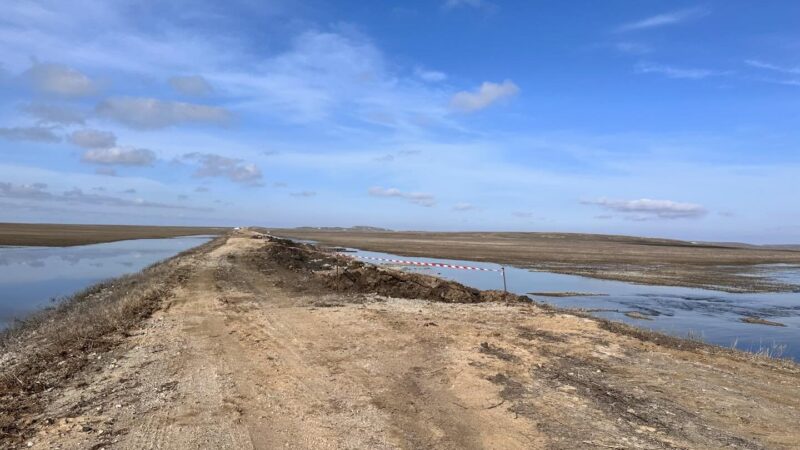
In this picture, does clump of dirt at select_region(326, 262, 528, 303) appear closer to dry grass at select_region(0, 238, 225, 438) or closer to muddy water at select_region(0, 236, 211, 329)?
dry grass at select_region(0, 238, 225, 438)

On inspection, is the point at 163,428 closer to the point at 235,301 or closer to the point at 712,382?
the point at 712,382

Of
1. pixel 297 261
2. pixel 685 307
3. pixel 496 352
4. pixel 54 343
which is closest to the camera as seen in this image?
pixel 496 352

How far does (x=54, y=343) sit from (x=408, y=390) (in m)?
7.32

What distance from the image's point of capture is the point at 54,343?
35.2 feet

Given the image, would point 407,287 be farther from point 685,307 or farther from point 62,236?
point 62,236

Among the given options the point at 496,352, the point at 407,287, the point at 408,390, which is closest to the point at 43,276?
the point at 407,287

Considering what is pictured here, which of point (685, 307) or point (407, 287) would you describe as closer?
point (407, 287)

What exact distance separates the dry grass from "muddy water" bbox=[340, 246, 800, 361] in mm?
12983

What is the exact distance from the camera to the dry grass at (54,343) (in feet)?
24.8

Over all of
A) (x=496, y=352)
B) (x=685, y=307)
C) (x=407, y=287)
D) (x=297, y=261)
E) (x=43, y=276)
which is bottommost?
(x=43, y=276)

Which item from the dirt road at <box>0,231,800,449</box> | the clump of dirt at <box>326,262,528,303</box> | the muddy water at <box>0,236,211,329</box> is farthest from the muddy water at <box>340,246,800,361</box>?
the muddy water at <box>0,236,211,329</box>

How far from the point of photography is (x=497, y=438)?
6.19 meters

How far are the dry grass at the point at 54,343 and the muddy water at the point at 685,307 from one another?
42.6ft

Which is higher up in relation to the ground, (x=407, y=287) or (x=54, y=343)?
(x=407, y=287)
